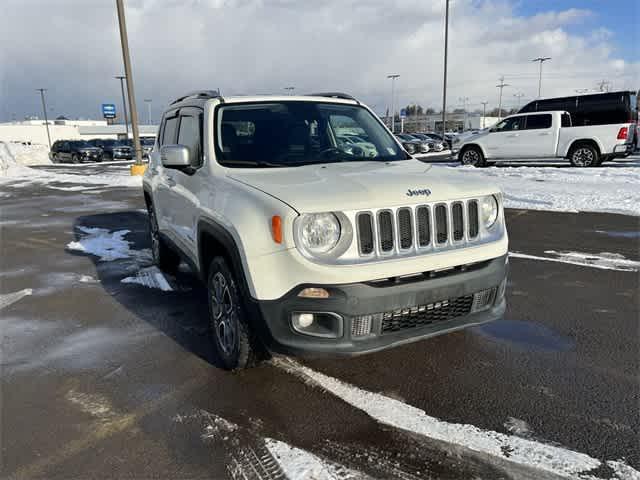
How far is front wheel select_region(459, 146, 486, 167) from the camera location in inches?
690

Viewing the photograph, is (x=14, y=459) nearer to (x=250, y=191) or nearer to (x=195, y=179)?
(x=250, y=191)

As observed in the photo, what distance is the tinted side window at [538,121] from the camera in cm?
1576

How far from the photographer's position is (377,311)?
8.82ft

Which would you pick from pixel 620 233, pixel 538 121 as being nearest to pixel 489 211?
pixel 620 233

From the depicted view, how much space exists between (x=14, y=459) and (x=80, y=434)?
1.07 ft

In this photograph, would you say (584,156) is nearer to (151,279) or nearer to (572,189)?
(572,189)

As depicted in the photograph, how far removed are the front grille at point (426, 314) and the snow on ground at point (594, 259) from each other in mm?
3502

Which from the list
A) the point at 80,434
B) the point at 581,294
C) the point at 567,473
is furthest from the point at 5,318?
the point at 581,294

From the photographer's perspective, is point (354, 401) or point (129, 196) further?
point (129, 196)

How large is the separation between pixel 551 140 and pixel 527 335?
13.9 metres

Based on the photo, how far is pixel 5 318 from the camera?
181 inches

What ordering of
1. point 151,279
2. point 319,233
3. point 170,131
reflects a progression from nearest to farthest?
point 319,233 < point 170,131 < point 151,279

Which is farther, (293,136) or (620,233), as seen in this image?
(620,233)

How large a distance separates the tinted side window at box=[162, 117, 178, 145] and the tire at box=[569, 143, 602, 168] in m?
14.1
